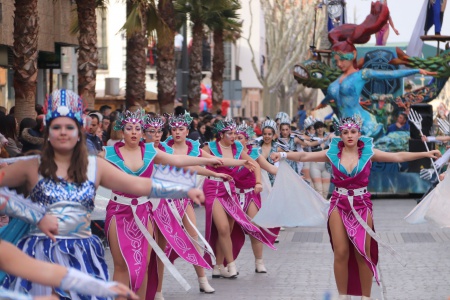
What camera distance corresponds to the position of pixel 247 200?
1474 centimetres

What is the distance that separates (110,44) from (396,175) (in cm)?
3344

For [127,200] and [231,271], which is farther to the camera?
[231,271]

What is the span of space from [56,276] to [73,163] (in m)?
1.89

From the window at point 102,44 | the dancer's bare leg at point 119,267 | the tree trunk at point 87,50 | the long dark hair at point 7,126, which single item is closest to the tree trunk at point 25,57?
the tree trunk at point 87,50

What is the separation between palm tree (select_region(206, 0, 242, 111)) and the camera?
133 feet

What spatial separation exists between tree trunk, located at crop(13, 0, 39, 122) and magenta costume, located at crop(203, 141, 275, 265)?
269 inches

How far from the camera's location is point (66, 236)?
7.19 meters

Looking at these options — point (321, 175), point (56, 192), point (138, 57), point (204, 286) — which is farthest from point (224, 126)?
point (138, 57)

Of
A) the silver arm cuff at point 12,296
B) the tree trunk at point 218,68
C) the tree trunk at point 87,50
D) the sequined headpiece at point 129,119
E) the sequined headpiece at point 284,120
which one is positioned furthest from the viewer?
the tree trunk at point 218,68

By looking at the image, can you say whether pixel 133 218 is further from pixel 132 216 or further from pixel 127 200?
pixel 127 200

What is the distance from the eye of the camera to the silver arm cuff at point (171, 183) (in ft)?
22.1

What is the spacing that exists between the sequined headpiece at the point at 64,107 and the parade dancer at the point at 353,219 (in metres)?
4.63

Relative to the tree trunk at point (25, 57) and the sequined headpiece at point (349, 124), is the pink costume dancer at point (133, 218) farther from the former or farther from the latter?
the tree trunk at point (25, 57)

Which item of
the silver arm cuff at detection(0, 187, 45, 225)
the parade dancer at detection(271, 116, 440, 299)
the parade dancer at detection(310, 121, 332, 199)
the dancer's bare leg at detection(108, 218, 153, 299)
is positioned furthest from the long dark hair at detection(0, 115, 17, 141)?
the parade dancer at detection(310, 121, 332, 199)
